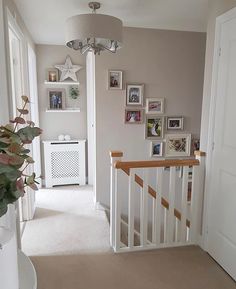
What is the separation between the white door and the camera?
207 cm

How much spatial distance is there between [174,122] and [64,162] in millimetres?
A: 2013

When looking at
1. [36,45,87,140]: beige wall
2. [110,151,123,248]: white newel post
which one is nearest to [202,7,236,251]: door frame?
[110,151,123,248]: white newel post

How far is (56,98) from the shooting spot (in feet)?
14.6

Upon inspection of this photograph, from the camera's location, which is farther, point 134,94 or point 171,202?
point 134,94

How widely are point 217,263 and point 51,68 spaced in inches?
145

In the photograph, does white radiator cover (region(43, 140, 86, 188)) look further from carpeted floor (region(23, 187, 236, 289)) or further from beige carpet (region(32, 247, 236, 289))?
beige carpet (region(32, 247, 236, 289))

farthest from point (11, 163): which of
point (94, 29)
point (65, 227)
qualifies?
point (65, 227)

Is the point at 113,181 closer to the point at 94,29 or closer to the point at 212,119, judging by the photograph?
the point at 212,119

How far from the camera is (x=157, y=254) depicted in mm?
2461

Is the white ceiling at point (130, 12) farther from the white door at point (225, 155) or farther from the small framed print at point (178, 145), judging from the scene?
the small framed print at point (178, 145)

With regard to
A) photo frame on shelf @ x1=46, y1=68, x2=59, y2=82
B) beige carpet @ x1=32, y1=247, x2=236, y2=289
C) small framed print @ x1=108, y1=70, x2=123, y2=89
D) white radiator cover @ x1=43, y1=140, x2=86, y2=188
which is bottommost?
beige carpet @ x1=32, y1=247, x2=236, y2=289

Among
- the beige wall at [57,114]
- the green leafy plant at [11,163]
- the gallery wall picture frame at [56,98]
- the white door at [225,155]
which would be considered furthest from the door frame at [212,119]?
the gallery wall picture frame at [56,98]

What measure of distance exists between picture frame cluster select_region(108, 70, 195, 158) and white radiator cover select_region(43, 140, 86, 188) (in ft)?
4.54

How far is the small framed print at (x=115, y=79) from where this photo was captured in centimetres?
335
